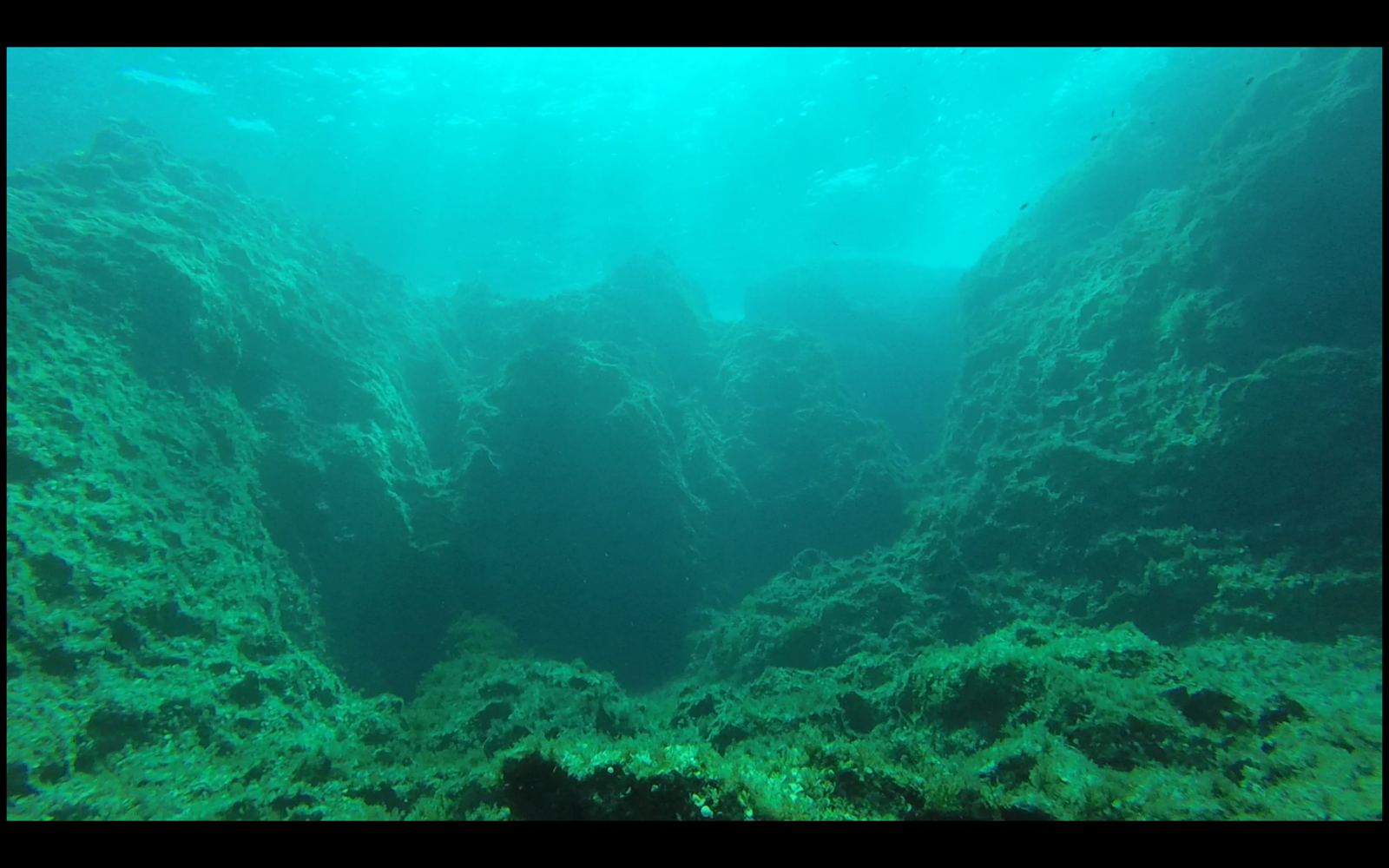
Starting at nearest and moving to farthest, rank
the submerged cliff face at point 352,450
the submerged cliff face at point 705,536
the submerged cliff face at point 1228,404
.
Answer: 1. the submerged cliff face at point 705,536
2. the submerged cliff face at point 1228,404
3. the submerged cliff face at point 352,450

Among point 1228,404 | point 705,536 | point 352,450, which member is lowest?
point 705,536

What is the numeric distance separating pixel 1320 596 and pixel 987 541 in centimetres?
463

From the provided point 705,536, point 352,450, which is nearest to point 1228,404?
point 705,536

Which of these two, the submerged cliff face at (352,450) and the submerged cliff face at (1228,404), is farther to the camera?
the submerged cliff face at (352,450)

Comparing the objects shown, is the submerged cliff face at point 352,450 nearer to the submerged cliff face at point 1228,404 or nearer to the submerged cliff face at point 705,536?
the submerged cliff face at point 705,536

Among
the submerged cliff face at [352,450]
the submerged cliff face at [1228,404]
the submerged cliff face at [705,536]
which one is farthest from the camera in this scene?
the submerged cliff face at [352,450]

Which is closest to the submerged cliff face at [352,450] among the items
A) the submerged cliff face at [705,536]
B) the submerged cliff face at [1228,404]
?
the submerged cliff face at [705,536]

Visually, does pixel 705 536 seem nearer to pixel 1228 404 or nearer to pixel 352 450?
pixel 352 450

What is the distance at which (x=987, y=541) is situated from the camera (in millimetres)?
10930

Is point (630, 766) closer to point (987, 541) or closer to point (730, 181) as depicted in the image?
point (987, 541)

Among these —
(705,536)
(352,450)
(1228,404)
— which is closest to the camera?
(1228,404)

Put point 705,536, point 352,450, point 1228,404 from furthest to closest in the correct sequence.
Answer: point 705,536, point 352,450, point 1228,404

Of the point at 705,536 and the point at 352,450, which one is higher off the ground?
the point at 352,450
